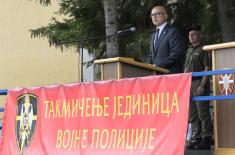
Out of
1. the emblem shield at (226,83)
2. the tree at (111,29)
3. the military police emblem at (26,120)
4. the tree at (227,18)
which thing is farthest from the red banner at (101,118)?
the tree at (227,18)

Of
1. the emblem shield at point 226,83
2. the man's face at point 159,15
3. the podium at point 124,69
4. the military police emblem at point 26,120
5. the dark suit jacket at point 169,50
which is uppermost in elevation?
the man's face at point 159,15

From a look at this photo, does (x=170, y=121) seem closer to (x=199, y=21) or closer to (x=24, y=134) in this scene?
(x=24, y=134)

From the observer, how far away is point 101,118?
6.45 metres

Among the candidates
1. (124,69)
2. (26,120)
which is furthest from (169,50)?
(26,120)

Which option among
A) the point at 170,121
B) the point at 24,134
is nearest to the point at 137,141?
the point at 170,121

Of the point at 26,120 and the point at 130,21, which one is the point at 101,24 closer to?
the point at 130,21

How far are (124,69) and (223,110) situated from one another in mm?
1478

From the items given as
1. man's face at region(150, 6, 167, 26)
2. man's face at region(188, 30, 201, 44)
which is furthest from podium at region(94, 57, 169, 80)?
man's face at region(150, 6, 167, 26)

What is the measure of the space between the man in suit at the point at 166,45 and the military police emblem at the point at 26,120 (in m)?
1.72

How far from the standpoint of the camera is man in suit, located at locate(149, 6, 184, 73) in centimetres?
727

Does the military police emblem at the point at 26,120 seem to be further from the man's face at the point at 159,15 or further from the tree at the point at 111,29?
the tree at the point at 111,29

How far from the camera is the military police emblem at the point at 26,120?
7.19 metres

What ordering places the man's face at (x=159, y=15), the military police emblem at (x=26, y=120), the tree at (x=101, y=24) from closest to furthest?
the military police emblem at (x=26, y=120) < the man's face at (x=159, y=15) < the tree at (x=101, y=24)

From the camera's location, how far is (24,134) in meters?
7.25
